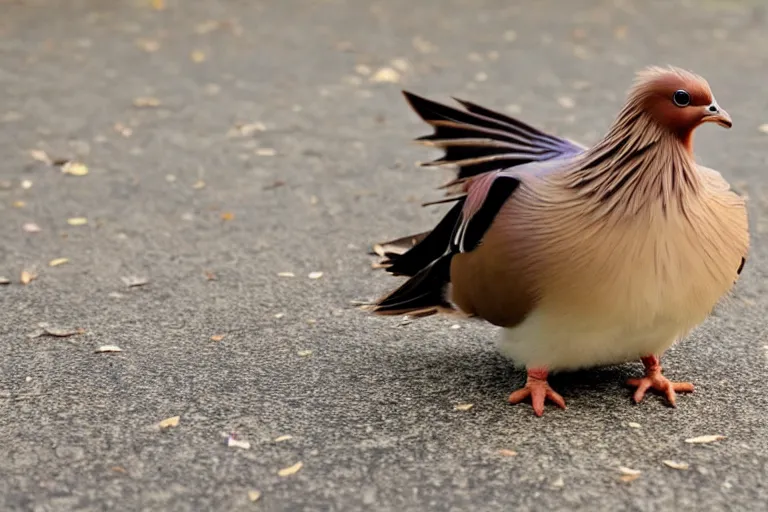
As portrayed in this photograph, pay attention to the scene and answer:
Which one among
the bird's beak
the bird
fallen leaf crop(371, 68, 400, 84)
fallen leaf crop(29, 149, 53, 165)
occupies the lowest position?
fallen leaf crop(29, 149, 53, 165)

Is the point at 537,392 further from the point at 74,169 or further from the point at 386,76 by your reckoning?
the point at 386,76

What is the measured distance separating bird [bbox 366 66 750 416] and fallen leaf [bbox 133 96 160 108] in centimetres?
479

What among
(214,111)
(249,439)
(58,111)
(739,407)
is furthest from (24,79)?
(739,407)

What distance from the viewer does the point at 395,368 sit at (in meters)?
3.94

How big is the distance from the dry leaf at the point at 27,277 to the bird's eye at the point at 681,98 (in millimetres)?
3063

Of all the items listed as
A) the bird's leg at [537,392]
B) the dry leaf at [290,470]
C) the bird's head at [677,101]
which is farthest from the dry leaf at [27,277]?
the bird's head at [677,101]

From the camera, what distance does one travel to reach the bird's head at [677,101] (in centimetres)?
320

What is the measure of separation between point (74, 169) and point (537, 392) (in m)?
3.85

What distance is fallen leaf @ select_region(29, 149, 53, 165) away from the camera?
6.50 metres

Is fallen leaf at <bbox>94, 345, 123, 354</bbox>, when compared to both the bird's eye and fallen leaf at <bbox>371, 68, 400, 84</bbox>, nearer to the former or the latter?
the bird's eye

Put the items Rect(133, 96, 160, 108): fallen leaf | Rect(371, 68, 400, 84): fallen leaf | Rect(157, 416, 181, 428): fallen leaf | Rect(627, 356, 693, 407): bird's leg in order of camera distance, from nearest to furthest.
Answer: Rect(157, 416, 181, 428): fallen leaf, Rect(627, 356, 693, 407): bird's leg, Rect(133, 96, 160, 108): fallen leaf, Rect(371, 68, 400, 84): fallen leaf

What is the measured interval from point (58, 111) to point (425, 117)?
4.55 meters

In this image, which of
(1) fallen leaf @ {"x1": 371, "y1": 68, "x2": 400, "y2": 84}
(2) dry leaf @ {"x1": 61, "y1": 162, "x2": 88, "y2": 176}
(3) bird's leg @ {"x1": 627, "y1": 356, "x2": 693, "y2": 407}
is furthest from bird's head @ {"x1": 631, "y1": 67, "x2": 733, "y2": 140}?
(1) fallen leaf @ {"x1": 371, "y1": 68, "x2": 400, "y2": 84}

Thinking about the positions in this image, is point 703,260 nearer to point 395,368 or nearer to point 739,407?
point 739,407
